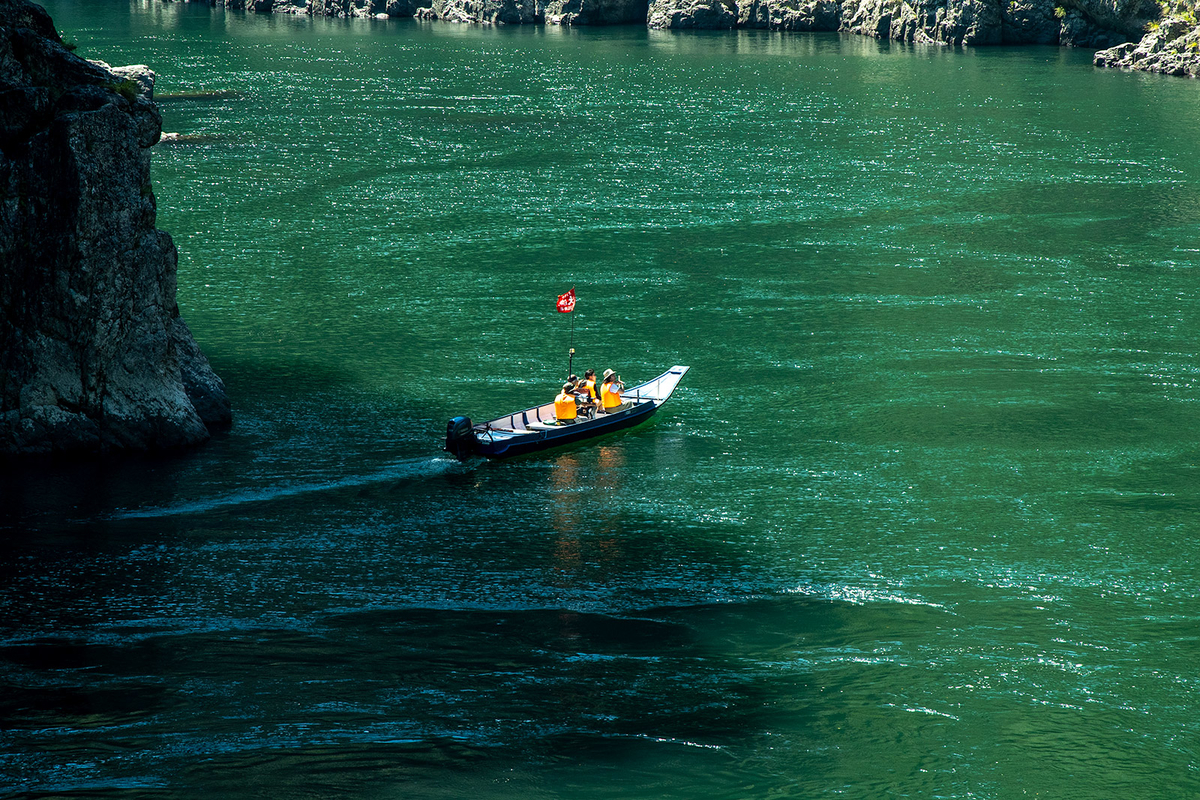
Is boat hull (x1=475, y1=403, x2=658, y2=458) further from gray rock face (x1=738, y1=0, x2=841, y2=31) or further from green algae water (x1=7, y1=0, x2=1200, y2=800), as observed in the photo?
gray rock face (x1=738, y1=0, x2=841, y2=31)

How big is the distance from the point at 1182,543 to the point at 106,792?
77.9ft

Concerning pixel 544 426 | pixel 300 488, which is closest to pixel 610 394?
pixel 544 426

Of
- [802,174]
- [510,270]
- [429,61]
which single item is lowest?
[510,270]

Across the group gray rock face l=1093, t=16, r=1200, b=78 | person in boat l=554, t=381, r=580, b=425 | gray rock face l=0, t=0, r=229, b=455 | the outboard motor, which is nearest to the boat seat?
person in boat l=554, t=381, r=580, b=425

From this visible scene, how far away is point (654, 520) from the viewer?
1148 inches

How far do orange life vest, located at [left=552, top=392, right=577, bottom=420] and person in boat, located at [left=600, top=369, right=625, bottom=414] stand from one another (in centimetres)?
123

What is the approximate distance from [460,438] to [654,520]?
607 centimetres

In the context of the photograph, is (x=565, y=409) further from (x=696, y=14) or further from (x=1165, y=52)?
(x=696, y=14)

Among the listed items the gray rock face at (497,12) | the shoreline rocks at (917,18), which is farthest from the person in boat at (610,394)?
the gray rock face at (497,12)

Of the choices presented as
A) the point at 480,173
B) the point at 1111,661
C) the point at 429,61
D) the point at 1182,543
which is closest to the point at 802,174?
the point at 480,173

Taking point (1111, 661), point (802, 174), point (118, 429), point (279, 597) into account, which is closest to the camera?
point (1111, 661)

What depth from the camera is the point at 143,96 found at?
33.7 metres

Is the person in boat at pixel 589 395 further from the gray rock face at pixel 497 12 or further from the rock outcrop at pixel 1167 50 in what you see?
the gray rock face at pixel 497 12

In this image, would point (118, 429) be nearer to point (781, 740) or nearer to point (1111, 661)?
point (781, 740)
